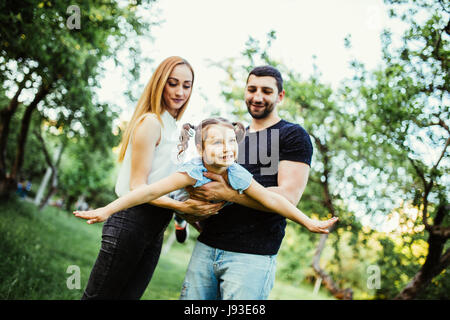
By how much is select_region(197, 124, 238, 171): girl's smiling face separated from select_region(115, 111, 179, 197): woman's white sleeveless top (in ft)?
1.01

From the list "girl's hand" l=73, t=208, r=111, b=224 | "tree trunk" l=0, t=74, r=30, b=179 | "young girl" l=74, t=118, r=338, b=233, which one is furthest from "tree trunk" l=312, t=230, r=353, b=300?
"tree trunk" l=0, t=74, r=30, b=179

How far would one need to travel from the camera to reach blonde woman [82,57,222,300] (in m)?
2.28

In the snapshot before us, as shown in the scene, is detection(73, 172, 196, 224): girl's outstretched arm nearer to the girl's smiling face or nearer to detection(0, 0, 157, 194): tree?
the girl's smiling face

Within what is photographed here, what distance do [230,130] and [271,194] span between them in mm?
489

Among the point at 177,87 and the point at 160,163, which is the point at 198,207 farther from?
the point at 177,87

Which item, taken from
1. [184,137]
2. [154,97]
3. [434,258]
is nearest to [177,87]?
[154,97]

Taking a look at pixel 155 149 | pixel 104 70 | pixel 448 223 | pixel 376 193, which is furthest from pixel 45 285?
pixel 448 223

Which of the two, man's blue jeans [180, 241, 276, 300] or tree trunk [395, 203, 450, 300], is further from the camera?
tree trunk [395, 203, 450, 300]

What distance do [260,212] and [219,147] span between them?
0.55 meters

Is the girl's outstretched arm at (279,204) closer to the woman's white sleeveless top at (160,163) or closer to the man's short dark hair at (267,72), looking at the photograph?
the woman's white sleeveless top at (160,163)

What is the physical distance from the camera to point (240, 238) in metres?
2.21

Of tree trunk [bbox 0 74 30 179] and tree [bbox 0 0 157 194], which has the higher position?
tree [bbox 0 0 157 194]

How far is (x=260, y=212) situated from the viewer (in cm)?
233
